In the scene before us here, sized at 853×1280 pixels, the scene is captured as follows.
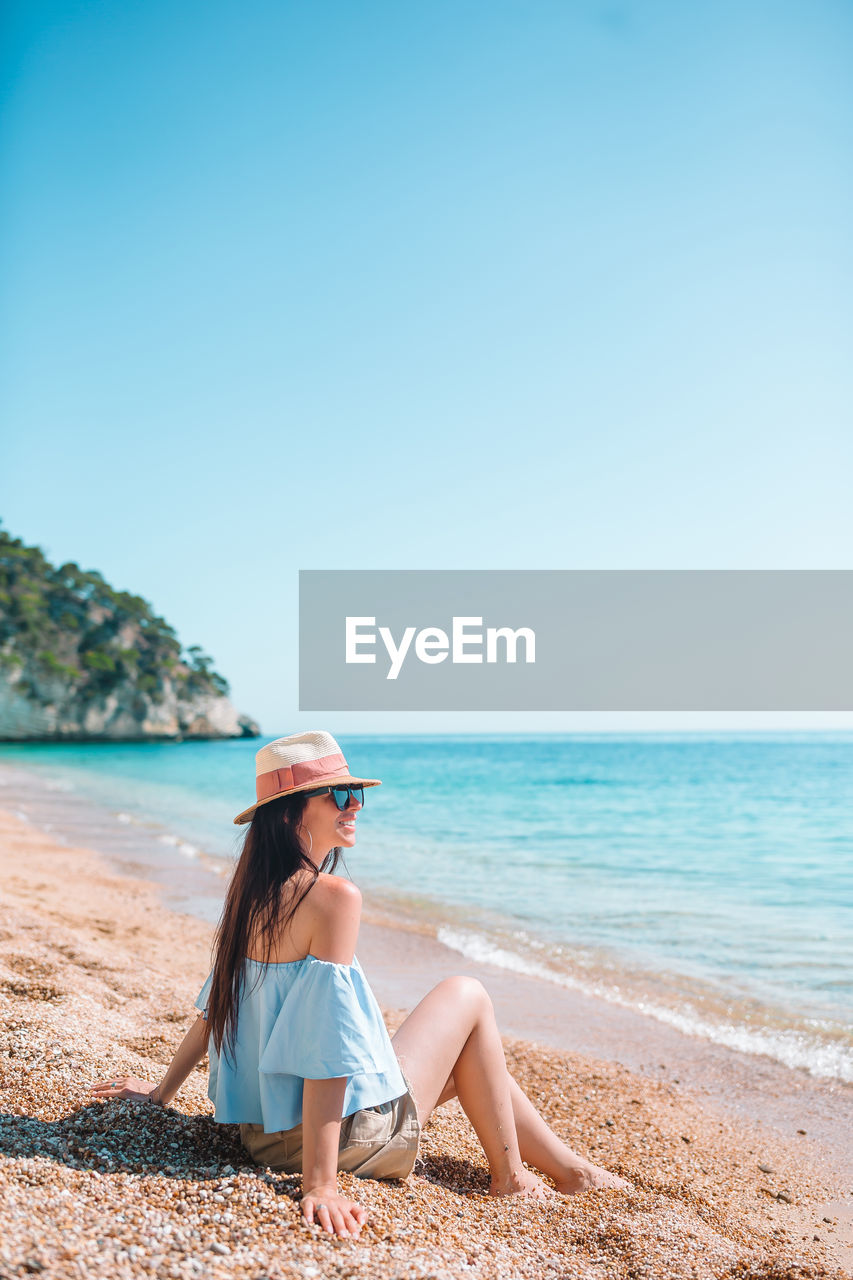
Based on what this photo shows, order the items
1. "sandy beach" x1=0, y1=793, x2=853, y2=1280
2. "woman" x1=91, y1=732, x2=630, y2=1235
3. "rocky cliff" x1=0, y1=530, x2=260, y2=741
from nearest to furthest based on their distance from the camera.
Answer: "sandy beach" x1=0, y1=793, x2=853, y2=1280, "woman" x1=91, y1=732, x2=630, y2=1235, "rocky cliff" x1=0, y1=530, x2=260, y2=741

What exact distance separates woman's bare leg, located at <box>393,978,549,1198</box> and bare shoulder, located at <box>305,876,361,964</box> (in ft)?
2.19

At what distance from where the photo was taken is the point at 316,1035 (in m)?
2.46

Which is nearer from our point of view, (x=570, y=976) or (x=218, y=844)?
(x=570, y=976)

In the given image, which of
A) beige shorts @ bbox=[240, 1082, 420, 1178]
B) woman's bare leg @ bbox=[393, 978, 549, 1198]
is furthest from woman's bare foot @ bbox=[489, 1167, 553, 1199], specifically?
beige shorts @ bbox=[240, 1082, 420, 1178]

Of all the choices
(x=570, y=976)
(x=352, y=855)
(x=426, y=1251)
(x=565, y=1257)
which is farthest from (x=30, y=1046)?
(x=352, y=855)

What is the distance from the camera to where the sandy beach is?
7.25 feet

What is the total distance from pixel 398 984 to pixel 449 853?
749 centimetres

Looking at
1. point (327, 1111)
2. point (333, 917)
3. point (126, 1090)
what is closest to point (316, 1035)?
point (327, 1111)

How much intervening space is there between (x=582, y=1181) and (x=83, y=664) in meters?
81.1

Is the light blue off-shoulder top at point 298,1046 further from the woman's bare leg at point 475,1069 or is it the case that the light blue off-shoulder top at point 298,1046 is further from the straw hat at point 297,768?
the straw hat at point 297,768

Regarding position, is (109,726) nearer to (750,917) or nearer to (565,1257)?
(750,917)

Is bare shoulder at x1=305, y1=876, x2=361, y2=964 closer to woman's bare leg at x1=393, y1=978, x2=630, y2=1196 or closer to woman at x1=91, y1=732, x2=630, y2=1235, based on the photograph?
woman at x1=91, y1=732, x2=630, y2=1235

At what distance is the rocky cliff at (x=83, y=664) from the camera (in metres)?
72.4

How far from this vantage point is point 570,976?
732 cm
